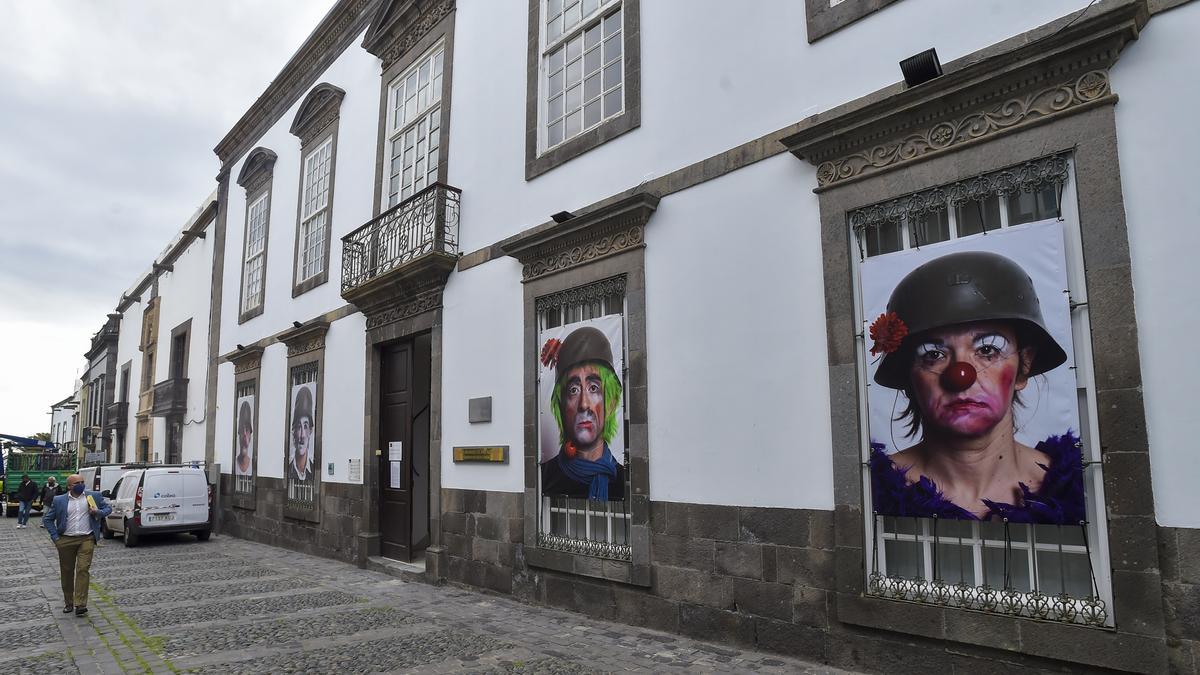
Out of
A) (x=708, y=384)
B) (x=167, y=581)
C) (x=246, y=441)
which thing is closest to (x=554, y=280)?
(x=708, y=384)

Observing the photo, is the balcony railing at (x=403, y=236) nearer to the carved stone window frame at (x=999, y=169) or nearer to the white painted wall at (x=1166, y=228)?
the carved stone window frame at (x=999, y=169)

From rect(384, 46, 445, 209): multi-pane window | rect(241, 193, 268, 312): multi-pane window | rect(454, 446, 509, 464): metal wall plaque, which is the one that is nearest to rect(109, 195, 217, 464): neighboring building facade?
rect(241, 193, 268, 312): multi-pane window

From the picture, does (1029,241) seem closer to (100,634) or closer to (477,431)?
(477,431)

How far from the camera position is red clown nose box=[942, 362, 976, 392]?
4.98 metres

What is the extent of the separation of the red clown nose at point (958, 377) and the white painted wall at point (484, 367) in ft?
15.3

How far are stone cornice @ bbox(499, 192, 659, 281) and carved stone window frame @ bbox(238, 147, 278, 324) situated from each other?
9415mm

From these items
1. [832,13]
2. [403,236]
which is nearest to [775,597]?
[832,13]

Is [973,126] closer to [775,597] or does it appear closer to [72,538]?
[775,597]

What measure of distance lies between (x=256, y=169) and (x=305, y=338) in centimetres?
558

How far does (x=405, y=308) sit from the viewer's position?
1081 cm

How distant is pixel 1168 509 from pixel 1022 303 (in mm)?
1358

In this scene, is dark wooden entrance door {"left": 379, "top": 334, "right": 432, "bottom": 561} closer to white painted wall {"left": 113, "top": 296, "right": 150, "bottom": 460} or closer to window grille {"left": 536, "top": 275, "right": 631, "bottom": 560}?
window grille {"left": 536, "top": 275, "right": 631, "bottom": 560}

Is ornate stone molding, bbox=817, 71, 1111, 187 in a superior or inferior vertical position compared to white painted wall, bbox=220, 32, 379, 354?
inferior

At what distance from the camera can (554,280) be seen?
820cm
